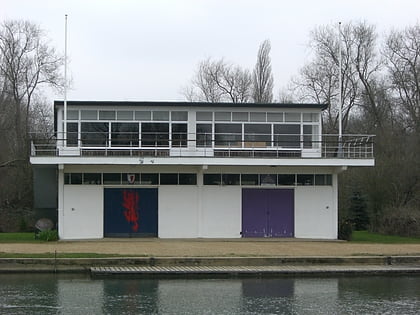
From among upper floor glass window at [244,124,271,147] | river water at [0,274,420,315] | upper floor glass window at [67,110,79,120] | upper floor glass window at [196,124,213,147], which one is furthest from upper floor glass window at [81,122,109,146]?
river water at [0,274,420,315]

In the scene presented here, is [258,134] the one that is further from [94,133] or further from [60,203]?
[60,203]

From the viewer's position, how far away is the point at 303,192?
32.3m

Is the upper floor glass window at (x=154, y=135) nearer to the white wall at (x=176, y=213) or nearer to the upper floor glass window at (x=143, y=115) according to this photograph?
the upper floor glass window at (x=143, y=115)

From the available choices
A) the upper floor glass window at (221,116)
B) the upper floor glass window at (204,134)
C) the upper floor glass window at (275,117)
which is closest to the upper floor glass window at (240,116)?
the upper floor glass window at (221,116)

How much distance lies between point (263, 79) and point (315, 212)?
105 ft

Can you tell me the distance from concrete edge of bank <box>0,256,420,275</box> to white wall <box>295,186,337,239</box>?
33.8 ft

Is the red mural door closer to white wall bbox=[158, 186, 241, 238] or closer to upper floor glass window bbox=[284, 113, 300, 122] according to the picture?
white wall bbox=[158, 186, 241, 238]

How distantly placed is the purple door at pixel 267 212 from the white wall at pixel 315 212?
36 cm

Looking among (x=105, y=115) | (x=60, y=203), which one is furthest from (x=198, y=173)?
(x=60, y=203)

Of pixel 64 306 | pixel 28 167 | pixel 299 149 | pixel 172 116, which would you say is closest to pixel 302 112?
pixel 299 149

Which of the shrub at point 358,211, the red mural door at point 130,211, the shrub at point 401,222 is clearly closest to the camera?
the red mural door at point 130,211

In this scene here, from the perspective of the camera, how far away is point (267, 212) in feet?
106

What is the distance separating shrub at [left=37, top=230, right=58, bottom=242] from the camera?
96.0 feet

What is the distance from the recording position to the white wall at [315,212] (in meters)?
32.3
